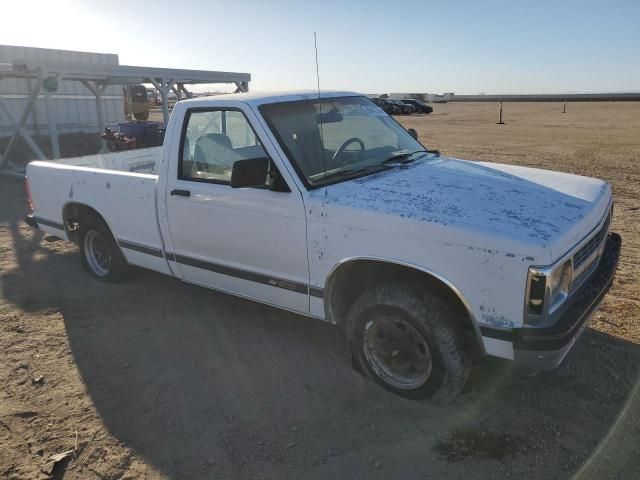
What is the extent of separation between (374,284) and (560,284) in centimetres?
113

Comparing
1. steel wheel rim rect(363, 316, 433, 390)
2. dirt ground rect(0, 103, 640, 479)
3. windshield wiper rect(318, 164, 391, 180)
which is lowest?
dirt ground rect(0, 103, 640, 479)

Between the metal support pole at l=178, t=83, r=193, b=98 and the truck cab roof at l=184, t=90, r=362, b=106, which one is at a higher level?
the metal support pole at l=178, t=83, r=193, b=98

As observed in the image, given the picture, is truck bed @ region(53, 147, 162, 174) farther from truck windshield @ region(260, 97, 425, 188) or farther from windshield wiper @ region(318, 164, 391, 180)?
windshield wiper @ region(318, 164, 391, 180)

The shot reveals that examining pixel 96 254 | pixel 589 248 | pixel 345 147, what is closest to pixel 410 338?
pixel 589 248

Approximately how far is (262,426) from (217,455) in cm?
34

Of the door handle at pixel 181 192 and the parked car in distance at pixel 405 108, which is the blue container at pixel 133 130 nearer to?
the door handle at pixel 181 192

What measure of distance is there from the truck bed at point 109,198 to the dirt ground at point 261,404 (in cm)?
64

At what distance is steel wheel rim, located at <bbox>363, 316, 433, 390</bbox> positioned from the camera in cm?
322

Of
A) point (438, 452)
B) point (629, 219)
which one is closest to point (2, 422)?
point (438, 452)

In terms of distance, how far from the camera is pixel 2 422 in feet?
10.9

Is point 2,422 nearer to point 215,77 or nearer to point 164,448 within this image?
point 164,448

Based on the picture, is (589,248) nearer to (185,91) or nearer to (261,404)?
(261,404)

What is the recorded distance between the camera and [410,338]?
10.6 ft

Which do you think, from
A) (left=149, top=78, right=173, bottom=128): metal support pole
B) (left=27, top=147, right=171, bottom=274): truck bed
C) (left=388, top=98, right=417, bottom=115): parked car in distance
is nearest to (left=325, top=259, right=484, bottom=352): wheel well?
(left=27, top=147, right=171, bottom=274): truck bed
